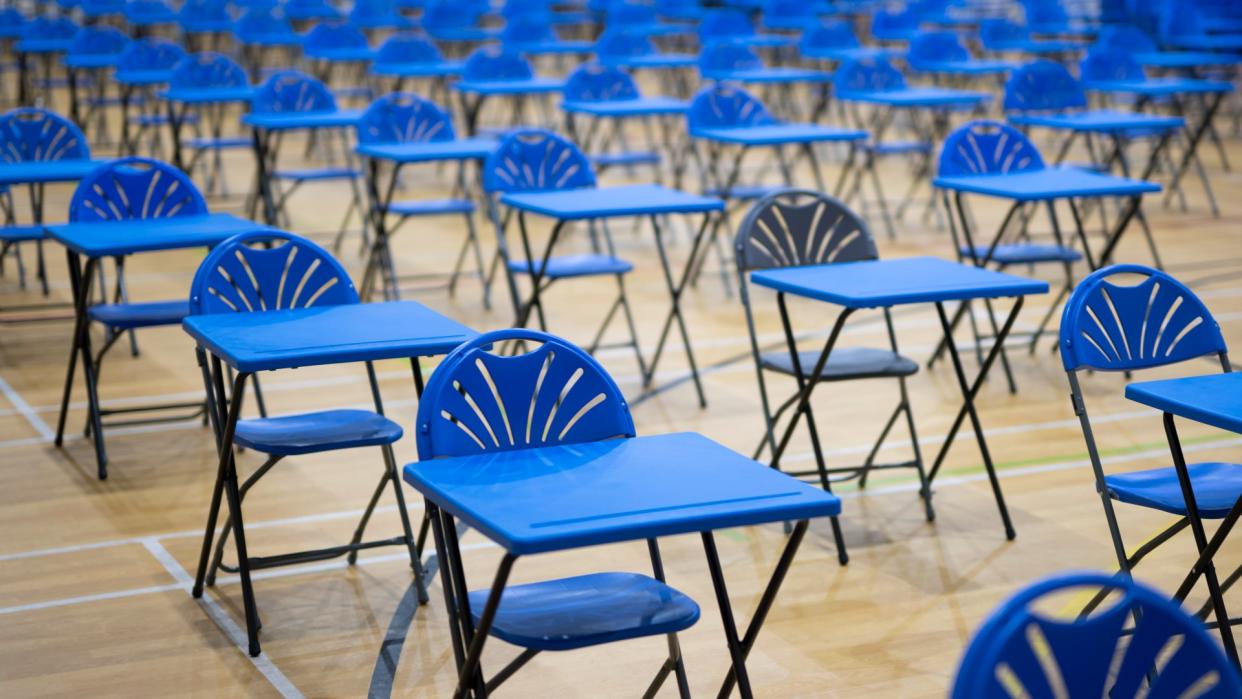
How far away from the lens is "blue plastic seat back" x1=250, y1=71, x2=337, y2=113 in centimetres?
830

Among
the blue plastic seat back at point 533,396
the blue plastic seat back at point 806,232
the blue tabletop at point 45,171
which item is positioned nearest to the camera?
the blue plastic seat back at point 533,396

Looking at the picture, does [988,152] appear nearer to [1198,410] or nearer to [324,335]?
[1198,410]

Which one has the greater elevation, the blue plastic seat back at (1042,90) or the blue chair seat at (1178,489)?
the blue plastic seat back at (1042,90)

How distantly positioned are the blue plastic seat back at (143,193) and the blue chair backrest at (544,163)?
1.33 m

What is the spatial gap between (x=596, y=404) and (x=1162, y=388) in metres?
1.26

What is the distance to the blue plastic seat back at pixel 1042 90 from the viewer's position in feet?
28.9

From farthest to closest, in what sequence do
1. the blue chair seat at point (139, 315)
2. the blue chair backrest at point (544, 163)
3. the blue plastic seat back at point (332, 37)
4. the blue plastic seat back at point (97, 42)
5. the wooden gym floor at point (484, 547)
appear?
the blue plastic seat back at point (332, 37) → the blue plastic seat back at point (97, 42) → the blue chair backrest at point (544, 163) → the blue chair seat at point (139, 315) → the wooden gym floor at point (484, 547)

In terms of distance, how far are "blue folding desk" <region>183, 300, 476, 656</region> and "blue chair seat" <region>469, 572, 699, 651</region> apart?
2.68 feet

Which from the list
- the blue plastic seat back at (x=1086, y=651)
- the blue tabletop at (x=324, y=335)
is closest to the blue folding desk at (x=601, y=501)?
the blue plastic seat back at (x=1086, y=651)

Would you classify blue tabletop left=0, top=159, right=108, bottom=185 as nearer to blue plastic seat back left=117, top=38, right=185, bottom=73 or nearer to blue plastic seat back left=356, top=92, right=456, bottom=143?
blue plastic seat back left=356, top=92, right=456, bottom=143

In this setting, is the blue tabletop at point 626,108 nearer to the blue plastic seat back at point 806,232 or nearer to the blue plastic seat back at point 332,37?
the blue plastic seat back at point 806,232

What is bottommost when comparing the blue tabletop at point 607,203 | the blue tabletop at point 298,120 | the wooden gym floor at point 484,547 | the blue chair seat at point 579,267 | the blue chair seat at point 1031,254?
the wooden gym floor at point 484,547

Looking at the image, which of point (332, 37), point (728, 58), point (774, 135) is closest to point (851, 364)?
point (774, 135)

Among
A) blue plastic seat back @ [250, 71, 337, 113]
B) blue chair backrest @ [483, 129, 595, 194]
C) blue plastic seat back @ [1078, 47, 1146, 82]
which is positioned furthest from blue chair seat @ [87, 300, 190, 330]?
Result: blue plastic seat back @ [1078, 47, 1146, 82]
